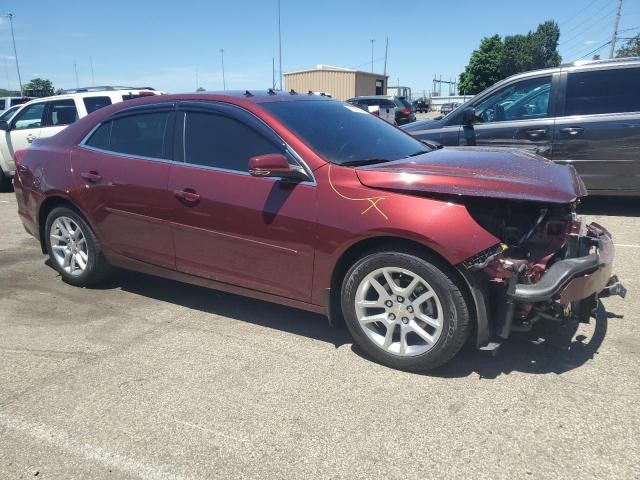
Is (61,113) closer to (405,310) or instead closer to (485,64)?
(405,310)

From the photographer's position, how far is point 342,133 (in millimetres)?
3770

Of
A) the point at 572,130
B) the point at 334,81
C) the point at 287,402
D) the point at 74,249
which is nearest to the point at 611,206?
the point at 572,130

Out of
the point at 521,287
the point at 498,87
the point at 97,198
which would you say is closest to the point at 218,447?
the point at 521,287

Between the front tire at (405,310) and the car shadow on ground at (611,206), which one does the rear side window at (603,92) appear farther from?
the front tire at (405,310)

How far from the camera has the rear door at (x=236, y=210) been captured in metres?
3.35

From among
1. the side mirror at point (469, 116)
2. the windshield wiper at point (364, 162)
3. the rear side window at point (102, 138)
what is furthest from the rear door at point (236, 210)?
the side mirror at point (469, 116)

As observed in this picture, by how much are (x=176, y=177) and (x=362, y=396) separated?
2040mm

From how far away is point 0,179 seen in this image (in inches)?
417

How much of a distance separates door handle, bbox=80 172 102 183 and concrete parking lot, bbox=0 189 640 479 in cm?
107

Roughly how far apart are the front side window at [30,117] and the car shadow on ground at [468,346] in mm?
6763

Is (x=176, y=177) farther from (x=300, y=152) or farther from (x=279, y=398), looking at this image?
(x=279, y=398)

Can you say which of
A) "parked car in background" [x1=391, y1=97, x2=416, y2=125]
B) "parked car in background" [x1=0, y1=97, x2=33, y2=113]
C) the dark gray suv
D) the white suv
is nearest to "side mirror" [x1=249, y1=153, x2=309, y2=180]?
the dark gray suv

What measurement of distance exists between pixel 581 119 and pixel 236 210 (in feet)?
16.3

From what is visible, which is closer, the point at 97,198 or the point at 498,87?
the point at 97,198
